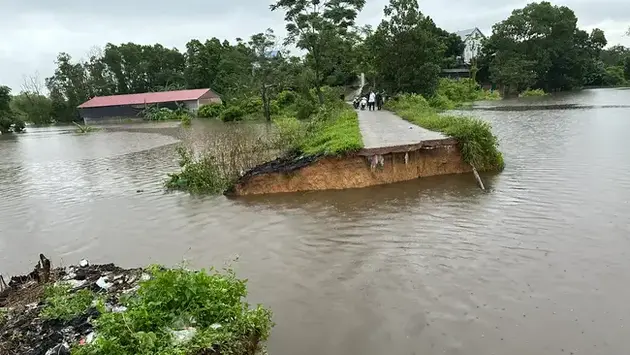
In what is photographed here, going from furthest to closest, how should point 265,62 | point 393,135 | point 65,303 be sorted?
point 265,62 < point 393,135 < point 65,303

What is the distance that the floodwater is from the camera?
5121 mm

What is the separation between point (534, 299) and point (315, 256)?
3.33m

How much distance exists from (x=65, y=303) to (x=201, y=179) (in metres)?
8.17

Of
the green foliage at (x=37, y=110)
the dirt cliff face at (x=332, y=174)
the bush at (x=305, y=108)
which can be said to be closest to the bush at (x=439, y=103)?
the bush at (x=305, y=108)

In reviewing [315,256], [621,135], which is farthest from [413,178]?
[621,135]

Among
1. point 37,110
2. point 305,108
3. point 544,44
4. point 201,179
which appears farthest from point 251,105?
point 37,110

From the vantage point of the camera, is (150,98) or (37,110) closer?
(150,98)

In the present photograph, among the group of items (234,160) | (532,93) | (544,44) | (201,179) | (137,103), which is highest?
(544,44)

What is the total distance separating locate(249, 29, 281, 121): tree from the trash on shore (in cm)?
3805

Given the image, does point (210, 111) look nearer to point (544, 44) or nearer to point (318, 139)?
point (318, 139)

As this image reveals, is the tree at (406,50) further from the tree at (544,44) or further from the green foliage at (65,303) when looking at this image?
the green foliage at (65,303)

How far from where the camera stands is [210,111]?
5631cm

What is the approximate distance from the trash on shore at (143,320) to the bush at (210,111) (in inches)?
2047

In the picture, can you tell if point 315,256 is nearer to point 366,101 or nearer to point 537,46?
point 366,101
